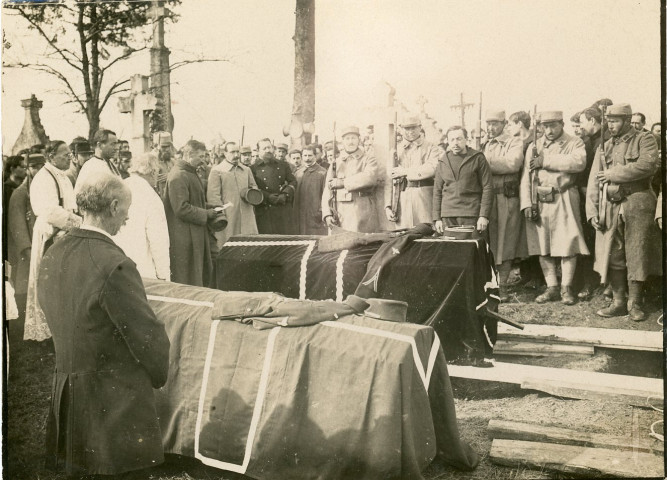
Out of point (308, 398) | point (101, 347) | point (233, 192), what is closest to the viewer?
point (101, 347)

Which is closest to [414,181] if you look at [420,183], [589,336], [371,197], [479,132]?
[420,183]

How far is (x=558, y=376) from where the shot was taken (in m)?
3.41

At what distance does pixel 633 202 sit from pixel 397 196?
4.10 feet

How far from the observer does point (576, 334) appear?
3.51 metres

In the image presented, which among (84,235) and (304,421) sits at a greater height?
(84,235)

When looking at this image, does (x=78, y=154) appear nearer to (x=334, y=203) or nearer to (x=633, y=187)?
(x=334, y=203)

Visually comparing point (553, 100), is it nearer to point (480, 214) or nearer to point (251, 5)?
point (480, 214)

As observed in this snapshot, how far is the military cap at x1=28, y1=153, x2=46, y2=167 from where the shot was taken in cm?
376

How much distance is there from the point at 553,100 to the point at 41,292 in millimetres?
2622

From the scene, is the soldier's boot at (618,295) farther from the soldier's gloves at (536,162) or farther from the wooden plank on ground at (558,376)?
the soldier's gloves at (536,162)

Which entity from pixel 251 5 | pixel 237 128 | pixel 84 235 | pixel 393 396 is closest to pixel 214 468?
pixel 393 396

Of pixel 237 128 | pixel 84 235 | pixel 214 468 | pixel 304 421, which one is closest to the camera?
pixel 84 235

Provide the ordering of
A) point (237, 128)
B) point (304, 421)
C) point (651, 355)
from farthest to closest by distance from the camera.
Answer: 1. point (237, 128)
2. point (651, 355)
3. point (304, 421)

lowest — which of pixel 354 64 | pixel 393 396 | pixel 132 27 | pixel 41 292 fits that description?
pixel 393 396
